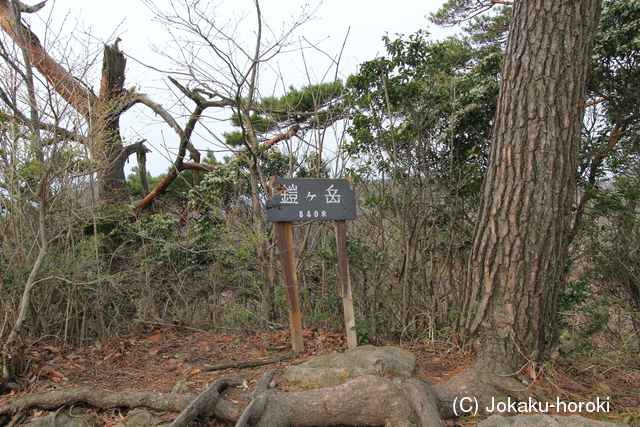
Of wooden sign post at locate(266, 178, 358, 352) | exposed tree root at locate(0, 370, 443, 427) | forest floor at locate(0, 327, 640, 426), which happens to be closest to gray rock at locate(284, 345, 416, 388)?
forest floor at locate(0, 327, 640, 426)

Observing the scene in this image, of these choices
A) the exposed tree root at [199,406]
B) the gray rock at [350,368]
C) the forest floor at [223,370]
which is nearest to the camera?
the exposed tree root at [199,406]

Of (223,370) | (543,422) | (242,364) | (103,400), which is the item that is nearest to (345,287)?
(242,364)

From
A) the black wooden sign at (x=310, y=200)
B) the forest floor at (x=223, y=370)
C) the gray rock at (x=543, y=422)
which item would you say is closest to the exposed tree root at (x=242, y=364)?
the forest floor at (x=223, y=370)

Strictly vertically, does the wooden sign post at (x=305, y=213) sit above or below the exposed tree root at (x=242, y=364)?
above

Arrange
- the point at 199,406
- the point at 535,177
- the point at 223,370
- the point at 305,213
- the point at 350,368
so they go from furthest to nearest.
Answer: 1. the point at 305,213
2. the point at 223,370
3. the point at 350,368
4. the point at 535,177
5. the point at 199,406

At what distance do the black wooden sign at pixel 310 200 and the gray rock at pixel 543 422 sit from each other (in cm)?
227

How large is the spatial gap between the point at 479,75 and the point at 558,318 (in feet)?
10.8

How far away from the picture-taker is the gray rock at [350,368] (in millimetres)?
3441

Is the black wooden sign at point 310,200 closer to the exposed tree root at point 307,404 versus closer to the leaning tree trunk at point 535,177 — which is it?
the leaning tree trunk at point 535,177

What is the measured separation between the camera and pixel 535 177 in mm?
3389

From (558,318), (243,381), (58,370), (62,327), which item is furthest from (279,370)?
(62,327)

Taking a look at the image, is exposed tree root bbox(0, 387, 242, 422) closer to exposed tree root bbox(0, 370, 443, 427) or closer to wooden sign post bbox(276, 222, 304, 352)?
exposed tree root bbox(0, 370, 443, 427)

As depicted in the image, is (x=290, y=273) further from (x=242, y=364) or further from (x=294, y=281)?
(x=242, y=364)

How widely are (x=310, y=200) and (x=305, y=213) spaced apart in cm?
14
